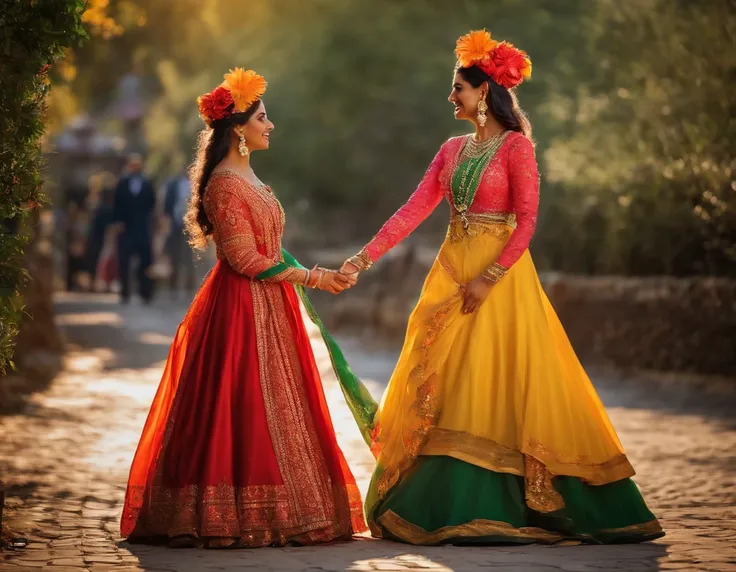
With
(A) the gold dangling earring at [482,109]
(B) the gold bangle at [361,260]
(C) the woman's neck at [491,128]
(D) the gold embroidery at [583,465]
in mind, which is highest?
(A) the gold dangling earring at [482,109]

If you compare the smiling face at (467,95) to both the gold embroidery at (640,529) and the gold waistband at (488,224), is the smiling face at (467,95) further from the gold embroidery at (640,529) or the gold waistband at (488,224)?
the gold embroidery at (640,529)

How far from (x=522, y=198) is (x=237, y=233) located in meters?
1.31

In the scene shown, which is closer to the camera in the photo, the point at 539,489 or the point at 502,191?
the point at 539,489

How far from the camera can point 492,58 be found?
6797 mm

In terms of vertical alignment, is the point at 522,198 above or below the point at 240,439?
above

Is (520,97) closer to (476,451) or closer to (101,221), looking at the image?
(101,221)

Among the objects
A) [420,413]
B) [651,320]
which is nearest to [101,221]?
[651,320]

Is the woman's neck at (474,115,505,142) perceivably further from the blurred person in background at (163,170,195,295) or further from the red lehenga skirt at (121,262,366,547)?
the blurred person in background at (163,170,195,295)

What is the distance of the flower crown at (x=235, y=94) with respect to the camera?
6.74 m

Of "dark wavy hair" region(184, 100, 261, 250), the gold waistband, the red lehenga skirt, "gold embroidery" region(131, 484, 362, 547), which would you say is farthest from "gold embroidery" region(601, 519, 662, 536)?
"dark wavy hair" region(184, 100, 261, 250)

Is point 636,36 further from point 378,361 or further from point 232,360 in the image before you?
point 232,360

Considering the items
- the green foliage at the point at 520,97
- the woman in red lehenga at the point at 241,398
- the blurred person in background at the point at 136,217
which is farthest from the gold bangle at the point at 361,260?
the blurred person in background at the point at 136,217

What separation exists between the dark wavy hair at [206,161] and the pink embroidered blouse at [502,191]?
0.80 metres

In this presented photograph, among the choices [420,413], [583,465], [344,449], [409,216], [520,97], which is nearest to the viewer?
[583,465]
